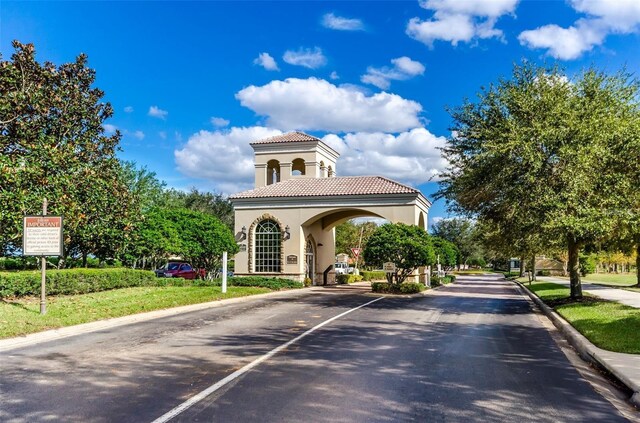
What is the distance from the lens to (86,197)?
2514 cm

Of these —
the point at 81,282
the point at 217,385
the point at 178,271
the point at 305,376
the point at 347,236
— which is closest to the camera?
the point at 217,385

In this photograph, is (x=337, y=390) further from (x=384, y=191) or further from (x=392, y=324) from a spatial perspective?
(x=384, y=191)

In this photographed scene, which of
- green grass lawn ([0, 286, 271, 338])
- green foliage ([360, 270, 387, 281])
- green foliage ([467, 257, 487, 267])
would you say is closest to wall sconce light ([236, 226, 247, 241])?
green grass lawn ([0, 286, 271, 338])

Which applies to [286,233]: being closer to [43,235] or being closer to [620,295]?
[620,295]

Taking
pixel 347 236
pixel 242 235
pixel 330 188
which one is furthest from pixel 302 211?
pixel 347 236

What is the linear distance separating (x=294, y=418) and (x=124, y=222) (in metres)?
22.9

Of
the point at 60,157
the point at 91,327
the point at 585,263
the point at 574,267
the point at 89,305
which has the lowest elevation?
the point at 91,327

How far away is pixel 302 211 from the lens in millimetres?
35062

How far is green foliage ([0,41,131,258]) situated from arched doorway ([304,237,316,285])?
43.8ft

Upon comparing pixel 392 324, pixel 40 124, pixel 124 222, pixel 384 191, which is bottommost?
pixel 392 324

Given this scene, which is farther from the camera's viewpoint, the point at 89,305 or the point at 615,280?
the point at 615,280

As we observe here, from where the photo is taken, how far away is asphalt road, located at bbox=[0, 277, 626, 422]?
618cm

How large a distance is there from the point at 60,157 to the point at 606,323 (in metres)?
21.1

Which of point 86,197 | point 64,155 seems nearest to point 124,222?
point 86,197
